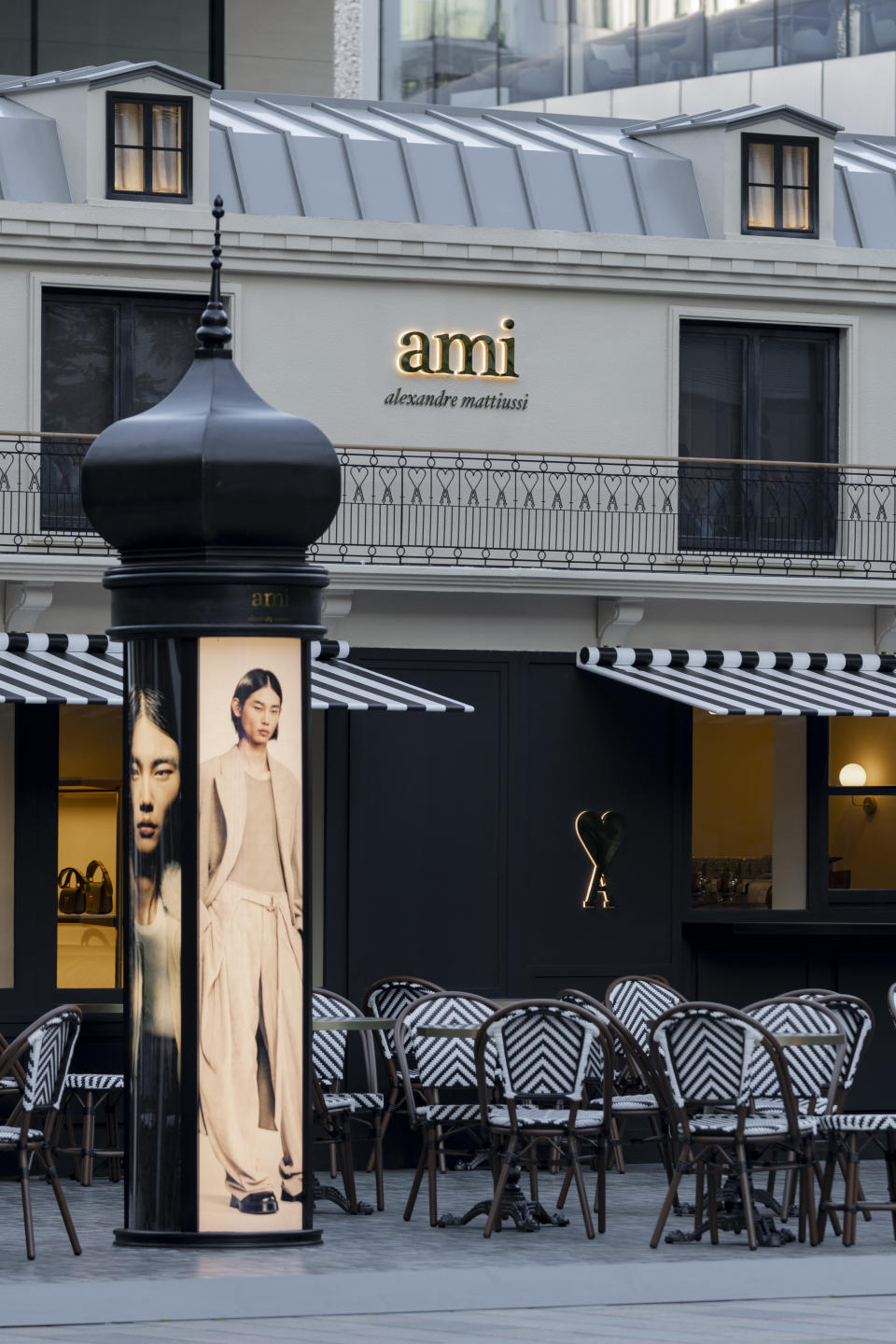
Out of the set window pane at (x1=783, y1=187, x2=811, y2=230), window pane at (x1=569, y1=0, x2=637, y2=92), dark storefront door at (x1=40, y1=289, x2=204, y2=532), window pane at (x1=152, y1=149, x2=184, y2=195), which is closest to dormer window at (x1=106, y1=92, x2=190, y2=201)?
window pane at (x1=152, y1=149, x2=184, y2=195)

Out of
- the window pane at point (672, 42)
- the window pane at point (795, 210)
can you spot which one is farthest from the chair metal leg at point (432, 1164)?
the window pane at point (672, 42)

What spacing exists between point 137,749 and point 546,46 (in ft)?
117

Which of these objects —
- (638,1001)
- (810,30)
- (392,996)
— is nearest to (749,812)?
(638,1001)

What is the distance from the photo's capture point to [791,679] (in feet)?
53.1

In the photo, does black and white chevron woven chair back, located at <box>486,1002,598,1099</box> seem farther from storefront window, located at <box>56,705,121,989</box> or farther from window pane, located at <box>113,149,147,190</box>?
window pane, located at <box>113,149,147,190</box>

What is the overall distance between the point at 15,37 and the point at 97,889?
889cm

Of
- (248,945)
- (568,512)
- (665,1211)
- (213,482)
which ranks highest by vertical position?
(568,512)

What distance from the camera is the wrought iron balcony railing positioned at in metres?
16.0

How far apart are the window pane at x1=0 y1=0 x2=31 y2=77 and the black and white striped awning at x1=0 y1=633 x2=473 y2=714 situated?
791cm

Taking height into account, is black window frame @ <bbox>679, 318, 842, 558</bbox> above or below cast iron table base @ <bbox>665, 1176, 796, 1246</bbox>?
above

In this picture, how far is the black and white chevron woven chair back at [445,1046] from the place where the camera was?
43.1 ft

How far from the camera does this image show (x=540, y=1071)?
472 inches

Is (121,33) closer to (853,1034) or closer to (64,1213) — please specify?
(853,1034)

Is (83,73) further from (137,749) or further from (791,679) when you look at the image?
(137,749)
